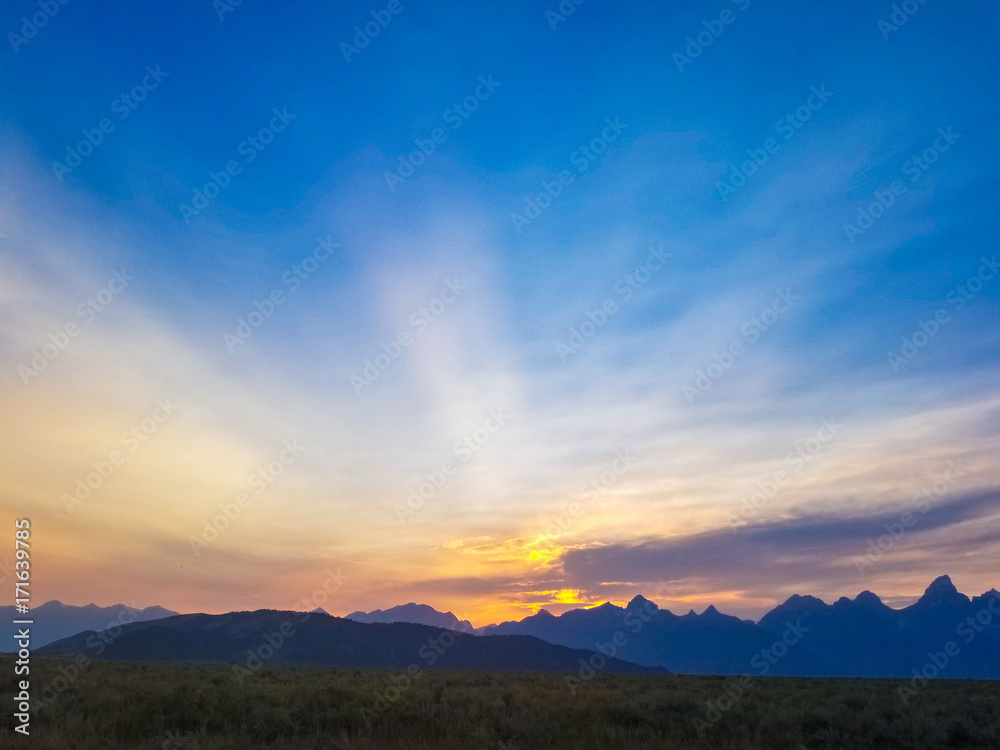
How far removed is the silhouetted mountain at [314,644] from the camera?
151m

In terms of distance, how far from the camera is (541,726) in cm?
1387

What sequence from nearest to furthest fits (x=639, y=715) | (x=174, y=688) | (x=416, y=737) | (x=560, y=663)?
(x=416, y=737), (x=639, y=715), (x=174, y=688), (x=560, y=663)

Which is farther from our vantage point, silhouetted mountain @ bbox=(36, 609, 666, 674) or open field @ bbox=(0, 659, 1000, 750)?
silhouetted mountain @ bbox=(36, 609, 666, 674)

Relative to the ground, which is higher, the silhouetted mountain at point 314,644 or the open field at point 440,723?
the open field at point 440,723

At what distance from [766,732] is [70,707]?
55.6 feet

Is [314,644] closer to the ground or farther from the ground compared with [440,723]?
closer to the ground

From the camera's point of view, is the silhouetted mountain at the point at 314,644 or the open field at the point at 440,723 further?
the silhouetted mountain at the point at 314,644

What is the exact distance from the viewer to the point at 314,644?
16225 cm

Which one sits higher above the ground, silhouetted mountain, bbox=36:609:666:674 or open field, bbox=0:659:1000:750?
open field, bbox=0:659:1000:750

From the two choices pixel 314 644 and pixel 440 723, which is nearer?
pixel 440 723

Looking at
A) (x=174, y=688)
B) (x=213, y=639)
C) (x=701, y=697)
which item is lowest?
(x=213, y=639)

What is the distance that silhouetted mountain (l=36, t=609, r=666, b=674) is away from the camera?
151 metres

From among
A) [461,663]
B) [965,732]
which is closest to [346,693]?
[965,732]

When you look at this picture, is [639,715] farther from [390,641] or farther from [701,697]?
[390,641]
